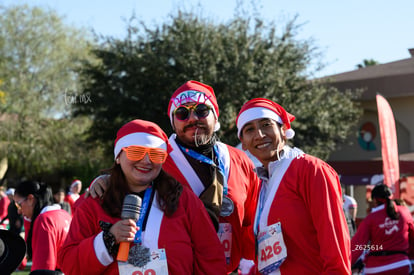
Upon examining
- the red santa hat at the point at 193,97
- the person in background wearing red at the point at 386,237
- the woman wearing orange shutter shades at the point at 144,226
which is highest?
the red santa hat at the point at 193,97

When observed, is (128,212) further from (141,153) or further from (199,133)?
(199,133)

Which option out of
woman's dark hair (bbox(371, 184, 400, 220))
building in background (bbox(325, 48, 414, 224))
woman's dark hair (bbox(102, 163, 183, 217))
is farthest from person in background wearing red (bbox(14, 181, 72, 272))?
building in background (bbox(325, 48, 414, 224))

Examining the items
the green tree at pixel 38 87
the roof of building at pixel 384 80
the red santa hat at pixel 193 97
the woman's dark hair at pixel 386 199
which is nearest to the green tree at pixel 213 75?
the roof of building at pixel 384 80

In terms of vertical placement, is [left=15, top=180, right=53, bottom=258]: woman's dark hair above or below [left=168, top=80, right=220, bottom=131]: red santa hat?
below

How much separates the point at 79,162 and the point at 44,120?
9.51 feet

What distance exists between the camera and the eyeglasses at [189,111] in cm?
375

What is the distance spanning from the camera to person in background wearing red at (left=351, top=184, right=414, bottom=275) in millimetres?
7586

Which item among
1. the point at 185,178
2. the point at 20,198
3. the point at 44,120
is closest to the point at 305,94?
the point at 44,120

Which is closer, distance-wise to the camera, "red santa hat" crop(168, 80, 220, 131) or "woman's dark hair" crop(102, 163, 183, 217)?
"woman's dark hair" crop(102, 163, 183, 217)

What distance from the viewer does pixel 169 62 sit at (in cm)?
1938

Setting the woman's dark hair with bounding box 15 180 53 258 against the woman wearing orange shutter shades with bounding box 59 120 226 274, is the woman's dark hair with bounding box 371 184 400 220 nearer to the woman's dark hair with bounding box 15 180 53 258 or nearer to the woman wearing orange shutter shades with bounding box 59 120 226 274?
the woman's dark hair with bounding box 15 180 53 258

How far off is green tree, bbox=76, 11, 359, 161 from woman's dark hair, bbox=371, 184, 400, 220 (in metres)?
10.6

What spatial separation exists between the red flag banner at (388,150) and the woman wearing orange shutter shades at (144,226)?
795cm

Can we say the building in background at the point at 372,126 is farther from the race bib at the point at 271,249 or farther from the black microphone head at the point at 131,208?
the black microphone head at the point at 131,208
